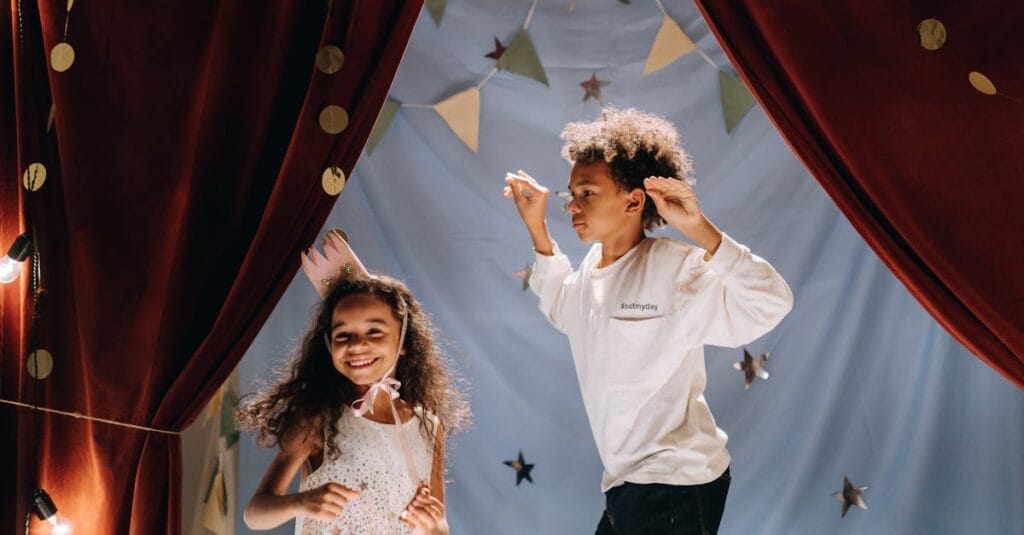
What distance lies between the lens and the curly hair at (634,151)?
9.54 feet

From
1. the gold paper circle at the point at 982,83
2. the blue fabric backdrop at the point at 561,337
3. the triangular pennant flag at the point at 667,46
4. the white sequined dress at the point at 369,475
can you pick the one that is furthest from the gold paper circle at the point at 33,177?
the gold paper circle at the point at 982,83

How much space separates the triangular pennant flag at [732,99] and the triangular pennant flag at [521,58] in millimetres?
584

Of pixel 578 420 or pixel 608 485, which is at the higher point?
pixel 578 420

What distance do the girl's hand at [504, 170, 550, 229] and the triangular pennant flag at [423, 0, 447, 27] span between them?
83 cm

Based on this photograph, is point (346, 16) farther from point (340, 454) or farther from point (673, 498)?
point (673, 498)

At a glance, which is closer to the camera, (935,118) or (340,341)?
(935,118)

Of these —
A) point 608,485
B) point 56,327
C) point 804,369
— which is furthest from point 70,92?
point 804,369

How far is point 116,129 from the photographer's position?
2.56 meters

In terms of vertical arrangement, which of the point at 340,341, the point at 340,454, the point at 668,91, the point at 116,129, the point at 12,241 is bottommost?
the point at 340,454

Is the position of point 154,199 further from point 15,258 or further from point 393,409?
point 393,409

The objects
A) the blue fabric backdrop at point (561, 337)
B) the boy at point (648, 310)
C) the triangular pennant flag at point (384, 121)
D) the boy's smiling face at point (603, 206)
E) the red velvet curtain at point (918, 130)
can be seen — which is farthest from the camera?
the triangular pennant flag at point (384, 121)

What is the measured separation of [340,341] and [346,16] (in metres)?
0.75

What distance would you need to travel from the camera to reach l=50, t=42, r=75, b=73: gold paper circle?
2.55m

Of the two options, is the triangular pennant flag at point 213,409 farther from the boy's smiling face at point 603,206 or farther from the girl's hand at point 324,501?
the boy's smiling face at point 603,206
